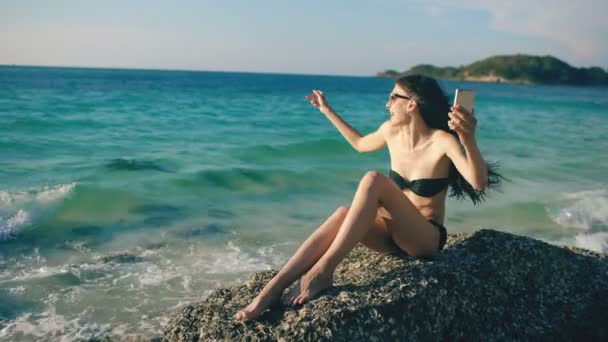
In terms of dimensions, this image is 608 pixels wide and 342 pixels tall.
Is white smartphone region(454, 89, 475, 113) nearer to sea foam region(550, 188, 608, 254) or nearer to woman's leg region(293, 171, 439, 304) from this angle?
woman's leg region(293, 171, 439, 304)

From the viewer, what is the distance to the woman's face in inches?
181

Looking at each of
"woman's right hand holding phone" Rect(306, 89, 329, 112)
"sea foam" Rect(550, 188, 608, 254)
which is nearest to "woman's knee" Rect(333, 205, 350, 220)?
"woman's right hand holding phone" Rect(306, 89, 329, 112)

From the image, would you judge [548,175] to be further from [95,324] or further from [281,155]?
[95,324]

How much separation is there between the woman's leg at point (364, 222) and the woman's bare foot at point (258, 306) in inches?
6.4

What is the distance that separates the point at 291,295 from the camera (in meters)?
3.89

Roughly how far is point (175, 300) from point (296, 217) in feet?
12.7

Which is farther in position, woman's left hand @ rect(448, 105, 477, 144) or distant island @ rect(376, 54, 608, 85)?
distant island @ rect(376, 54, 608, 85)

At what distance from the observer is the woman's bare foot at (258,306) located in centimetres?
371

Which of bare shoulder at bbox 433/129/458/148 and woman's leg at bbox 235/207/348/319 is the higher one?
bare shoulder at bbox 433/129/458/148

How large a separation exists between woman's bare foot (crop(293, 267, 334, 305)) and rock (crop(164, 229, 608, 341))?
56mm

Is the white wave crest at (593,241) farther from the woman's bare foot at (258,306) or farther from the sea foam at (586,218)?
the woman's bare foot at (258,306)

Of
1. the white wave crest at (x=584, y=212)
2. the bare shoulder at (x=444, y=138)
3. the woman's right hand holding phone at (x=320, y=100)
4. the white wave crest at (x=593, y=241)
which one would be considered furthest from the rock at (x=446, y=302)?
the white wave crest at (x=584, y=212)

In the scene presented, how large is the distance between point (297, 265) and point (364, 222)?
58 cm

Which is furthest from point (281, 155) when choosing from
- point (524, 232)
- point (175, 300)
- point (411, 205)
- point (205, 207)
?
point (411, 205)
